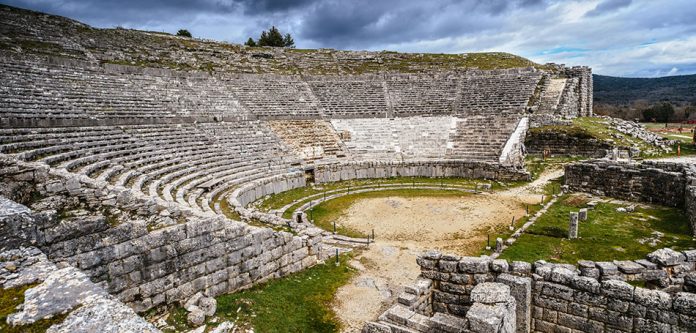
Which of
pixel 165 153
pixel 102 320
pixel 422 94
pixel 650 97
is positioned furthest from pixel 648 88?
pixel 102 320

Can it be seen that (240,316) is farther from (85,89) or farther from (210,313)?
(85,89)

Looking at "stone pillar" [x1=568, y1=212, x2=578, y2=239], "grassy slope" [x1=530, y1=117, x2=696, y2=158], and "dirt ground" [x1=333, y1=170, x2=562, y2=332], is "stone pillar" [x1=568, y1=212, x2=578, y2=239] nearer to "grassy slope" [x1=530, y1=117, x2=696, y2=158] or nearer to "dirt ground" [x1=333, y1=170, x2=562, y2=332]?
"dirt ground" [x1=333, y1=170, x2=562, y2=332]

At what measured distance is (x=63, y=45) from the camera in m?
28.0

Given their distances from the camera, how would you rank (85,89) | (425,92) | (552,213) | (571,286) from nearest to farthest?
1. (571,286)
2. (552,213)
3. (85,89)
4. (425,92)

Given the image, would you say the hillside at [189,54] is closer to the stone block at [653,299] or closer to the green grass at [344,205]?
the green grass at [344,205]

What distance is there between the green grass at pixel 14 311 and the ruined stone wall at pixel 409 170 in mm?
20115

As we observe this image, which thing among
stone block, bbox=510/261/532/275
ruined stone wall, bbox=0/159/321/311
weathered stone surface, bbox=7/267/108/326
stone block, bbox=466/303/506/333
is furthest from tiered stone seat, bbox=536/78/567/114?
weathered stone surface, bbox=7/267/108/326

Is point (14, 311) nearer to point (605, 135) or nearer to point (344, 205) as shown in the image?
point (344, 205)

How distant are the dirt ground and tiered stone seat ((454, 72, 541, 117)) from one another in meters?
8.58

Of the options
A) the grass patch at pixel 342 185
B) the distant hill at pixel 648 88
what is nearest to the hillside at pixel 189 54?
the grass patch at pixel 342 185

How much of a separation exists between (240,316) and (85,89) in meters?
20.5

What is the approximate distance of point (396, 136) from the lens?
28953 mm

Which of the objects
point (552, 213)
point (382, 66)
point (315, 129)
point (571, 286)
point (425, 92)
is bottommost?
point (552, 213)

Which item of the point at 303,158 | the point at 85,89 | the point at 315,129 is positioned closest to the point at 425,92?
the point at 315,129
